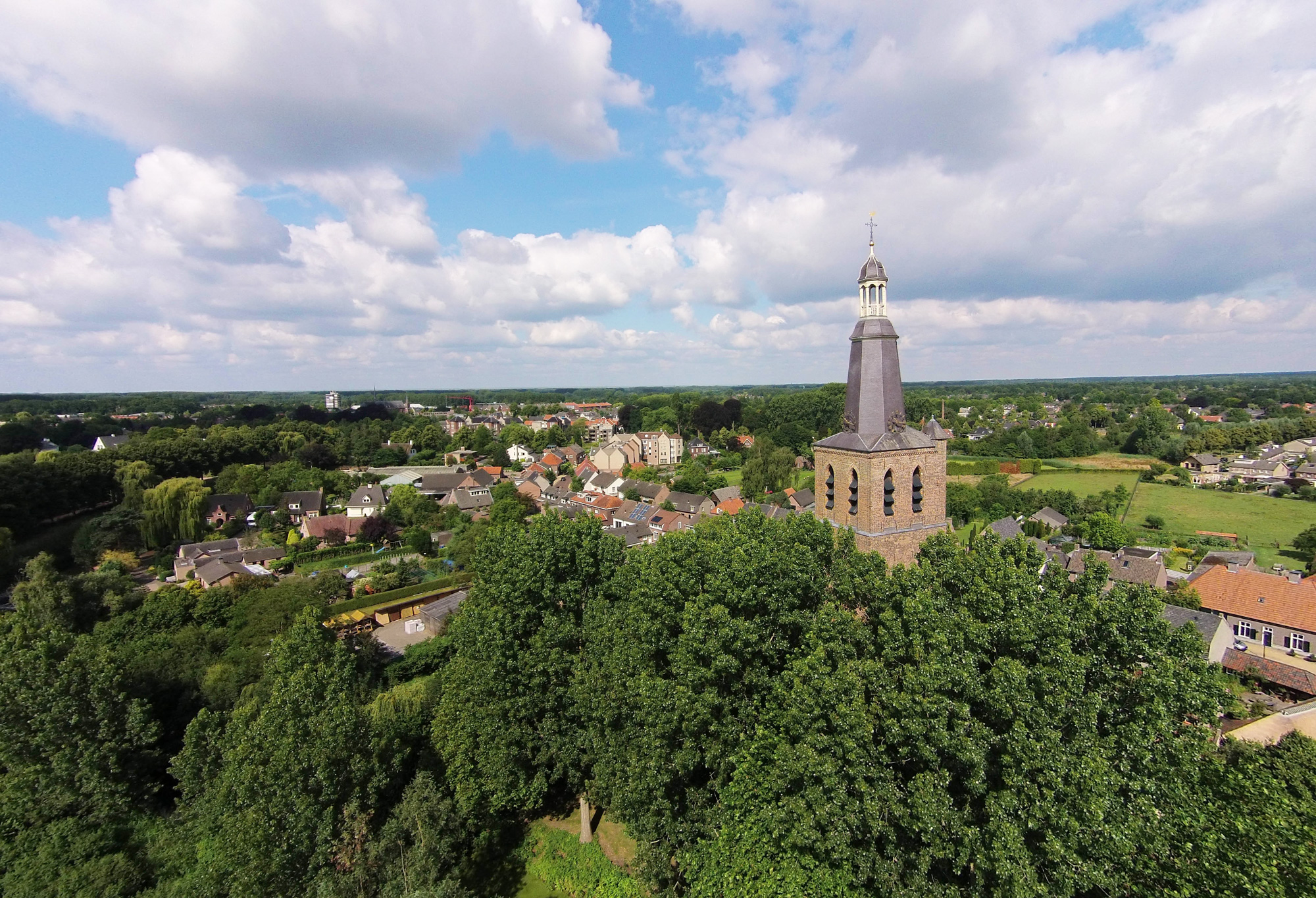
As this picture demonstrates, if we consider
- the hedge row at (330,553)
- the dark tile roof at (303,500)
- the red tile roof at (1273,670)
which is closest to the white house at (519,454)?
the dark tile roof at (303,500)

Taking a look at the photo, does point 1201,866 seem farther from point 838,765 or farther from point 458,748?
point 458,748

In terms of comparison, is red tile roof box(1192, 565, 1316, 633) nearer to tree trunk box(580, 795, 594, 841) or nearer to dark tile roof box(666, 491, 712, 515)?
tree trunk box(580, 795, 594, 841)

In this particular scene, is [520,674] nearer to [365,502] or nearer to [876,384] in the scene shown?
[876,384]

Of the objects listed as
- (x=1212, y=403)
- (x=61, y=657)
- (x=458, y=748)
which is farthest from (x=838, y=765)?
(x=1212, y=403)

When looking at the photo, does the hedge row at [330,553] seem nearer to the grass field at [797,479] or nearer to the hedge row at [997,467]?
the grass field at [797,479]

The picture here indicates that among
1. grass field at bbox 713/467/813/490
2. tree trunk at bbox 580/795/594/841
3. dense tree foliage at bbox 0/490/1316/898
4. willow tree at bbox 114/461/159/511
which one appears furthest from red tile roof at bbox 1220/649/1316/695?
willow tree at bbox 114/461/159/511

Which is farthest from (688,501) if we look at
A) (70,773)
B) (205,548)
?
(70,773)
